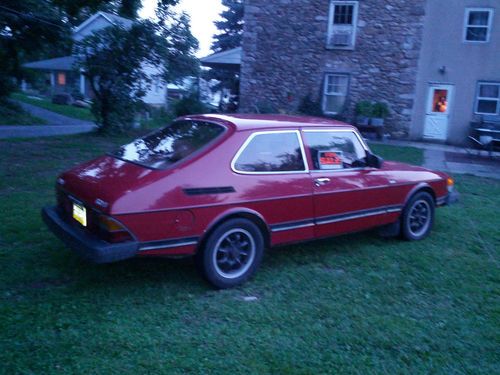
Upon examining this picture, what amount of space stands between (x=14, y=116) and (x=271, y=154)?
57.0ft

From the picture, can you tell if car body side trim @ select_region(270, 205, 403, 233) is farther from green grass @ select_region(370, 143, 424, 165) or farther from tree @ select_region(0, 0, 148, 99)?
tree @ select_region(0, 0, 148, 99)

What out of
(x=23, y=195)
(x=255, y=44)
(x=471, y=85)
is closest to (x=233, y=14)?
(x=255, y=44)

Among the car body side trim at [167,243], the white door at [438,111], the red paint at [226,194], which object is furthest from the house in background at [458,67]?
the car body side trim at [167,243]

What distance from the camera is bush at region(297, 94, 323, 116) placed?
1906 centimetres

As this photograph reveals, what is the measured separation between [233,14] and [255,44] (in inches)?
687

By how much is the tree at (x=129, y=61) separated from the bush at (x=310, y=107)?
4.92 metres

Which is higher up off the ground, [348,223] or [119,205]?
[119,205]

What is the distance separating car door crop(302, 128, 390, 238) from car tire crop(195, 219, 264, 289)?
804mm

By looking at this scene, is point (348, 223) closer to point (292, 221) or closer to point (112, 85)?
point (292, 221)

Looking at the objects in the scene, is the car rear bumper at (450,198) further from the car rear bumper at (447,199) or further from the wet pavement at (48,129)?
the wet pavement at (48,129)

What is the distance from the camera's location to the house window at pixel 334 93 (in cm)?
1908

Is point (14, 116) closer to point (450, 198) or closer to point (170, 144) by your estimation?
point (170, 144)

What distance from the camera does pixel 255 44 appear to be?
19.8m

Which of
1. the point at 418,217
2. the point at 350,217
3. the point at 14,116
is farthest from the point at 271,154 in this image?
the point at 14,116
